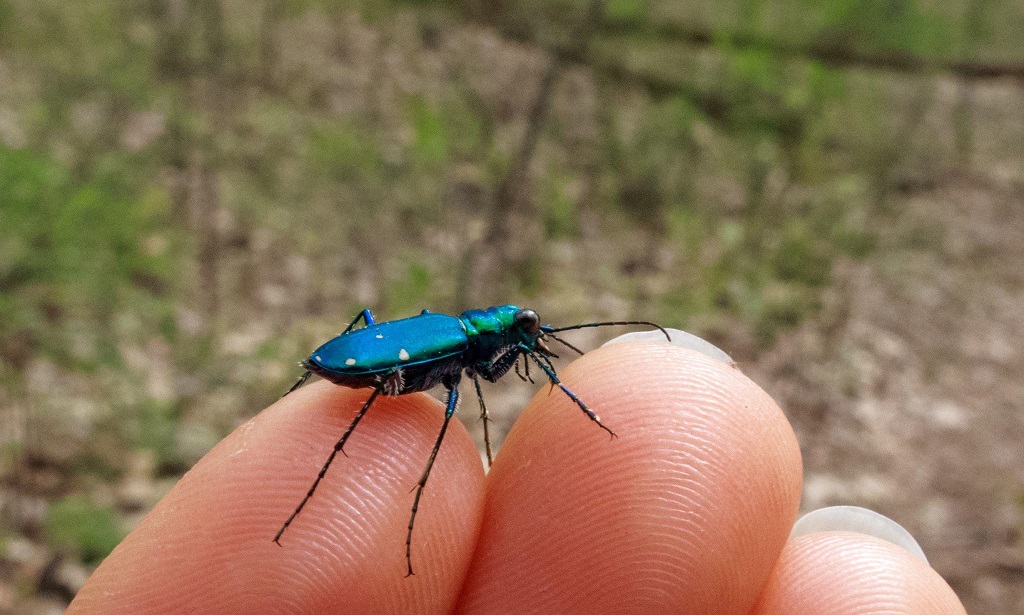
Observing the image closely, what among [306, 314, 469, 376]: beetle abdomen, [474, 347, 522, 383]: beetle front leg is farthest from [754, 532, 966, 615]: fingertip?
[306, 314, 469, 376]: beetle abdomen

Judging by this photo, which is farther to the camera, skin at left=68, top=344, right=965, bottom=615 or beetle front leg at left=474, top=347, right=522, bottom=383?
beetle front leg at left=474, top=347, right=522, bottom=383

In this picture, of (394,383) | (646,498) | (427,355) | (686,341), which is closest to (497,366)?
(427,355)

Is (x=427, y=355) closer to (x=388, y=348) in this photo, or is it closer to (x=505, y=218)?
(x=388, y=348)

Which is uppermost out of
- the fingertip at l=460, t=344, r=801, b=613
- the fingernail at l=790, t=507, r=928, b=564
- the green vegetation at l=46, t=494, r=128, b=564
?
the fingertip at l=460, t=344, r=801, b=613

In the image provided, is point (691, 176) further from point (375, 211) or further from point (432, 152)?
point (375, 211)

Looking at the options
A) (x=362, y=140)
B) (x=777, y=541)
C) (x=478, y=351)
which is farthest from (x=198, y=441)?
(x=362, y=140)

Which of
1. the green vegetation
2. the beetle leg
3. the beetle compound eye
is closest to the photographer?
the beetle leg

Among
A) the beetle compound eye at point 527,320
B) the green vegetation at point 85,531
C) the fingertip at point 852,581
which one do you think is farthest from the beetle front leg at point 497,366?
the green vegetation at point 85,531

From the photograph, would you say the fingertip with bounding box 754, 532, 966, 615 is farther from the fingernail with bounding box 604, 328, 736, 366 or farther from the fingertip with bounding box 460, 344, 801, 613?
the fingernail with bounding box 604, 328, 736, 366
